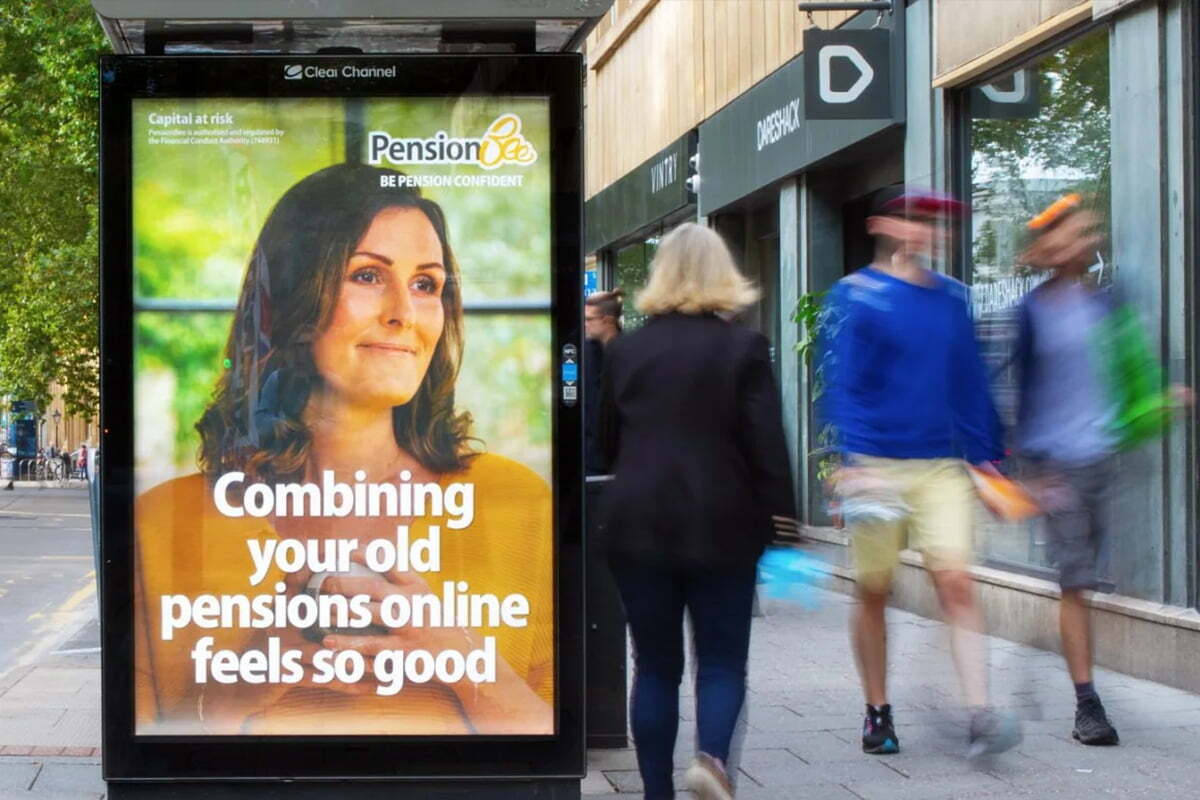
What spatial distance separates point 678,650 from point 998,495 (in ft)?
5.36

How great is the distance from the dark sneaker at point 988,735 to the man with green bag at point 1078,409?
0.64m

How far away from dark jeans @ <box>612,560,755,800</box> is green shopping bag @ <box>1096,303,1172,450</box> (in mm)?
2096

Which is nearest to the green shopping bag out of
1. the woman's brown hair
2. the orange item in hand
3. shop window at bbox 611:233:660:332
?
the orange item in hand

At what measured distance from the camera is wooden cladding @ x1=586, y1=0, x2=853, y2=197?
14242mm

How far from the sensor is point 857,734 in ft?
21.8

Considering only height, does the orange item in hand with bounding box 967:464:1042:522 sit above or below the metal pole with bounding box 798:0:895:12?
below

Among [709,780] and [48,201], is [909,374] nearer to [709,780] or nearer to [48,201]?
[709,780]

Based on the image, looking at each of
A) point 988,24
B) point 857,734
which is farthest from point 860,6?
point 857,734

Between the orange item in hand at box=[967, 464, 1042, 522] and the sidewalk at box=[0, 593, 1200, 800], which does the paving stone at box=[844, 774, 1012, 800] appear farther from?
the orange item in hand at box=[967, 464, 1042, 522]

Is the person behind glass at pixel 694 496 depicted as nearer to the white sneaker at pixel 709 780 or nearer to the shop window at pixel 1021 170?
the white sneaker at pixel 709 780

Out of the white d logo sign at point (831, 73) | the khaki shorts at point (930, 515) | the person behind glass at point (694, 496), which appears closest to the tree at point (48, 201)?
the white d logo sign at point (831, 73)

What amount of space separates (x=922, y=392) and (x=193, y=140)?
2.51 meters

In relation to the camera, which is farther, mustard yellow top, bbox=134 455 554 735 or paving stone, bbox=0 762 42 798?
paving stone, bbox=0 762 42 798

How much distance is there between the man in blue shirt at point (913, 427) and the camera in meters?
5.86
